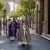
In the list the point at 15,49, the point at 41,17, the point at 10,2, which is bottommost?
the point at 15,49

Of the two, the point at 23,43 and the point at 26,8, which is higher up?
the point at 26,8

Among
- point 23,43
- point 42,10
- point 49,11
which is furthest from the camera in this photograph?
point 42,10

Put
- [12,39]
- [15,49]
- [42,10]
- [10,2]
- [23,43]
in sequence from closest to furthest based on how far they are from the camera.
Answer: [15,49] → [23,43] → [12,39] → [42,10] → [10,2]

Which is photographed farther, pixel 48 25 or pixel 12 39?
pixel 48 25

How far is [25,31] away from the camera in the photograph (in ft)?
55.4

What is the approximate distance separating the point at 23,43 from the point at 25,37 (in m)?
0.42

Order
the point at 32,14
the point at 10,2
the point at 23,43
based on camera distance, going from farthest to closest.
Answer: the point at 10,2
the point at 32,14
the point at 23,43

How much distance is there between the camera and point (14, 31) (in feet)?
74.4

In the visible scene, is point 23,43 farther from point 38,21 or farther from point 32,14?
point 32,14

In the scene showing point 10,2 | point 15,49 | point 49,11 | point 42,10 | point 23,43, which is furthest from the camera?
point 10,2

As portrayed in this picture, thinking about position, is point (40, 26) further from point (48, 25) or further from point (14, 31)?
point (14, 31)

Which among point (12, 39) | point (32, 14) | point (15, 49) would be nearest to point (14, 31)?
point (12, 39)

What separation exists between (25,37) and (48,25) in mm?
10596

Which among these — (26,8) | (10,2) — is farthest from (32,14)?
(10,2)
